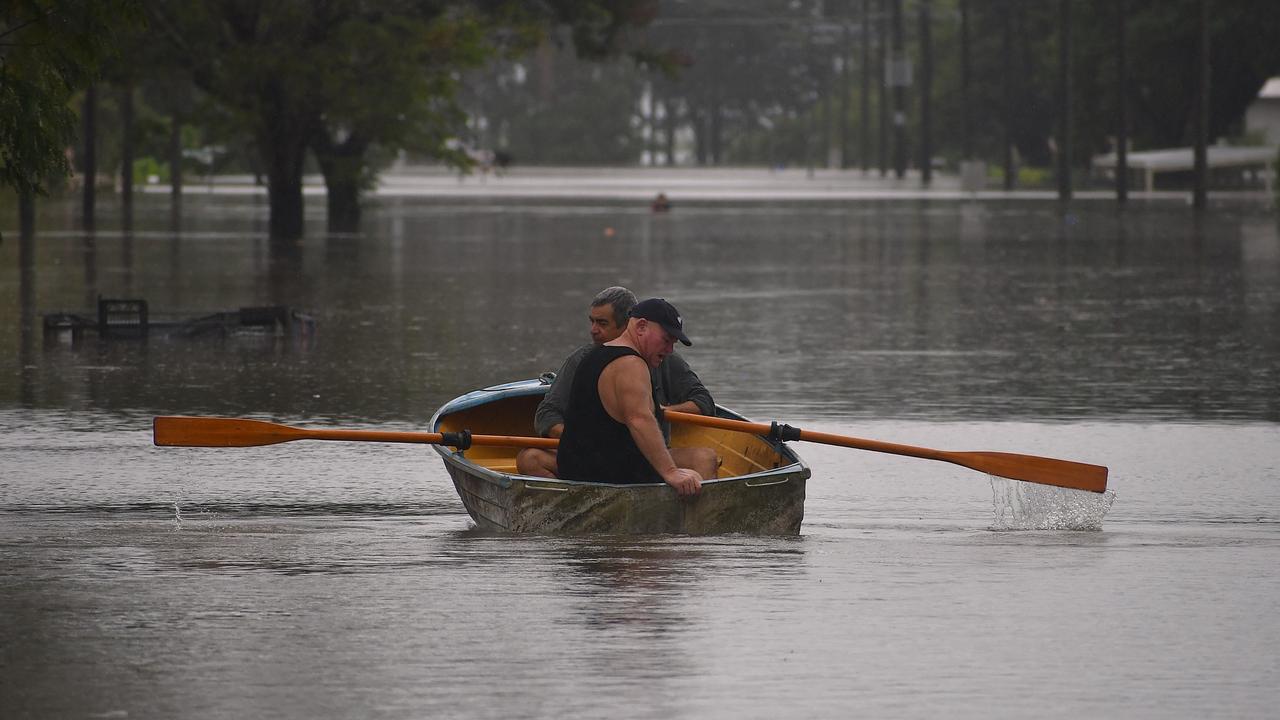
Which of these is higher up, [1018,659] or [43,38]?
[43,38]

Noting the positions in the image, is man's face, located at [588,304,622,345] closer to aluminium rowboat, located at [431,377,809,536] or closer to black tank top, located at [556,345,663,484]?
black tank top, located at [556,345,663,484]

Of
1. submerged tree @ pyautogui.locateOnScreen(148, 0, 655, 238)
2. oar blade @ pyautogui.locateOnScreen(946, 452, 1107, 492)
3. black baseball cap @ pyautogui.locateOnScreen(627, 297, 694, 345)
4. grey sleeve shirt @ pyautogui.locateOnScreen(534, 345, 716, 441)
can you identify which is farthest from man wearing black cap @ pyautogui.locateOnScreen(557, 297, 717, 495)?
submerged tree @ pyautogui.locateOnScreen(148, 0, 655, 238)

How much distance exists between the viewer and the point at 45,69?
12.4 m

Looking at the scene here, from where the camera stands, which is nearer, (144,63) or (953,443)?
(953,443)

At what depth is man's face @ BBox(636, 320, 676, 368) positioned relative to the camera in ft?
34.2

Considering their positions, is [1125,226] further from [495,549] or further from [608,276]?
[495,549]

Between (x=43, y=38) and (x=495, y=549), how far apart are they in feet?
12.8

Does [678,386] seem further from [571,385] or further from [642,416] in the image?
[642,416]

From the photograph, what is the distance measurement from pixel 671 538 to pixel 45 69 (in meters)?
4.44

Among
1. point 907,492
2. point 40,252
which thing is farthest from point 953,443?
point 40,252

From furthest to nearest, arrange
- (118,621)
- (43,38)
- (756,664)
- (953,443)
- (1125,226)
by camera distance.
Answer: (1125,226) → (953,443) → (43,38) → (118,621) → (756,664)

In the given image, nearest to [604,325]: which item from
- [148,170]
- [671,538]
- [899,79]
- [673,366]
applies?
[673,366]

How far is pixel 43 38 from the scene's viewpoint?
12.1m

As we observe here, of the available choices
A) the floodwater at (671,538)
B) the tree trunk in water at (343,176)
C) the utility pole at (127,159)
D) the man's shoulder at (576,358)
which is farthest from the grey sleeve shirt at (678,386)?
the utility pole at (127,159)
